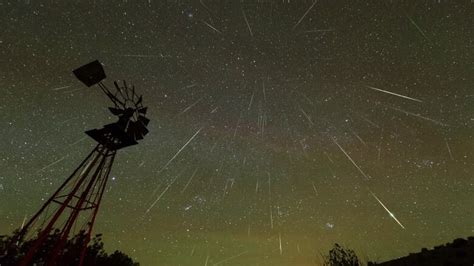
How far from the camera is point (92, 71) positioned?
52.9 feet

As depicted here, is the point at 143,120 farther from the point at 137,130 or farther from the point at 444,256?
the point at 444,256

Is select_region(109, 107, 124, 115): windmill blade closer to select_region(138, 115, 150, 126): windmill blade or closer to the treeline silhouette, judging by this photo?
select_region(138, 115, 150, 126): windmill blade

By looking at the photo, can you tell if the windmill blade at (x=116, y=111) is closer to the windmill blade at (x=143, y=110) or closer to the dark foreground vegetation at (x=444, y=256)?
the windmill blade at (x=143, y=110)

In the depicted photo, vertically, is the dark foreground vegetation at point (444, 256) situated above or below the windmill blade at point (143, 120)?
below

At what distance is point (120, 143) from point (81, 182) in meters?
2.86

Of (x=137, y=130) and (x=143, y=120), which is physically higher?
(x=143, y=120)

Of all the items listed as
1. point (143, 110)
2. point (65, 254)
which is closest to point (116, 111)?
point (143, 110)

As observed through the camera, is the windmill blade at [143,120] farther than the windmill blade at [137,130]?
Yes

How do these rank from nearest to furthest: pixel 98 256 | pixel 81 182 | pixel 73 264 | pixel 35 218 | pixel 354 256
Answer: pixel 35 218 < pixel 81 182 < pixel 354 256 < pixel 73 264 < pixel 98 256

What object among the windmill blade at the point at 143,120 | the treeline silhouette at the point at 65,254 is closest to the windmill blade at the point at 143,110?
the windmill blade at the point at 143,120

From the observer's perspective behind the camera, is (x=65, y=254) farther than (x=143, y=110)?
Yes

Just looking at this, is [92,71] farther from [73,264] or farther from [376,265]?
[73,264]

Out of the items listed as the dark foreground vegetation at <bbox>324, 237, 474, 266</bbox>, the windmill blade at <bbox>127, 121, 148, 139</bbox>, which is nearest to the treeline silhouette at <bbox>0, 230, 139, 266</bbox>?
the windmill blade at <bbox>127, 121, 148, 139</bbox>

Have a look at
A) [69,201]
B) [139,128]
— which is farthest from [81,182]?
[139,128]
